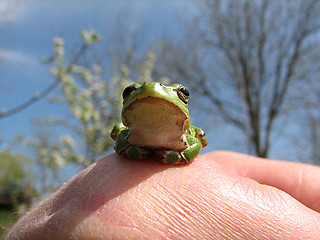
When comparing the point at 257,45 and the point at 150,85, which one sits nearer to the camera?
the point at 150,85

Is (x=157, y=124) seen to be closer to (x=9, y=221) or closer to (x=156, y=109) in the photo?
(x=156, y=109)

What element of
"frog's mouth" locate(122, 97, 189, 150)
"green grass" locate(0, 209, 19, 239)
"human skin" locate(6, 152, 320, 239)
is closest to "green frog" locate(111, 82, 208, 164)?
"frog's mouth" locate(122, 97, 189, 150)

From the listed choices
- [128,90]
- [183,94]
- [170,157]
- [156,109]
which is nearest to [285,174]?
[170,157]

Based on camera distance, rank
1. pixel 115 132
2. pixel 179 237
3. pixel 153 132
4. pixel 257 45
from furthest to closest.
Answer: pixel 257 45 → pixel 115 132 → pixel 153 132 → pixel 179 237

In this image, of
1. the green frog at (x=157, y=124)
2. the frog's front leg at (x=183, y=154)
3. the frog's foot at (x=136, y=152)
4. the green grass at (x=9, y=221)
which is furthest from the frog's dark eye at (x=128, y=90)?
the green grass at (x=9, y=221)

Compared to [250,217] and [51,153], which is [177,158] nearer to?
[250,217]

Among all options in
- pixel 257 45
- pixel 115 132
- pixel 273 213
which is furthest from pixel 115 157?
pixel 257 45

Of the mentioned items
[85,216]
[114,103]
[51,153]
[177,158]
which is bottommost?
[51,153]

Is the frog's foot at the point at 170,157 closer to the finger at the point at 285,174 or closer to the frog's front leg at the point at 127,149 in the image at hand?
the frog's front leg at the point at 127,149

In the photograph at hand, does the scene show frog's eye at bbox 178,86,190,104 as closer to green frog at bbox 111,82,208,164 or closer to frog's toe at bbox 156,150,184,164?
green frog at bbox 111,82,208,164
